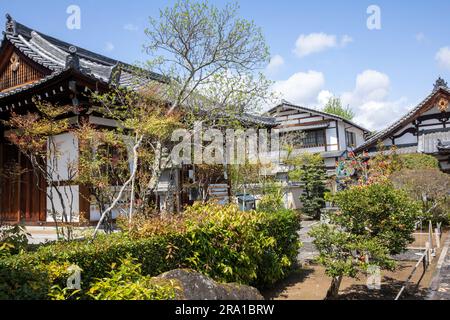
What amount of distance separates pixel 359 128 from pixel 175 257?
3275 cm

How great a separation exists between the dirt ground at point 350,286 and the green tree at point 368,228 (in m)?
0.99

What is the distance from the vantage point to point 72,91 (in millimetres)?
10148

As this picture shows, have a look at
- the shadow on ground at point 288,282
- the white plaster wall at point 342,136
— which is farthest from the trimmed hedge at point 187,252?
the white plaster wall at point 342,136

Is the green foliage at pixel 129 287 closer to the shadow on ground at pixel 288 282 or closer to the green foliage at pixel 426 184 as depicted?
the shadow on ground at pixel 288 282

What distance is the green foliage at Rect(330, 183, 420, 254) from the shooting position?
6672 millimetres

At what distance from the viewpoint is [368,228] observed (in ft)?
22.6

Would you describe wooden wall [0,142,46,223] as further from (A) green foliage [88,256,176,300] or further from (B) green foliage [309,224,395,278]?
A: (B) green foliage [309,224,395,278]

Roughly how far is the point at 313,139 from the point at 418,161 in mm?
14593

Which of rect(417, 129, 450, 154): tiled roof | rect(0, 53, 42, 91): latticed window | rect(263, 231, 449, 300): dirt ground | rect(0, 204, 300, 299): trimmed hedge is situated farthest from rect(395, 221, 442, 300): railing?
rect(0, 53, 42, 91): latticed window

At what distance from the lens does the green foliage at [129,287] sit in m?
3.96

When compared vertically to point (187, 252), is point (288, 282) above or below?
below

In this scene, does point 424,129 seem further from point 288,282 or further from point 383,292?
point 288,282

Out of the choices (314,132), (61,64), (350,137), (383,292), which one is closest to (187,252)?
(383,292)
